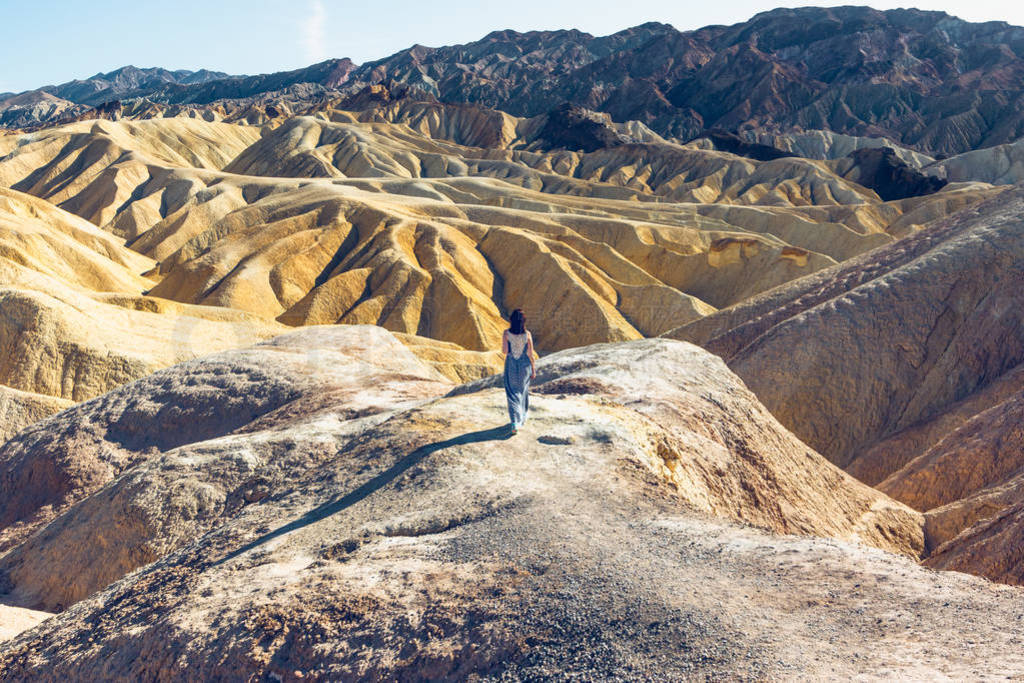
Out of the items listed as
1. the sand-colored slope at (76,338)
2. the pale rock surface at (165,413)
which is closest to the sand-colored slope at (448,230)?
the sand-colored slope at (76,338)

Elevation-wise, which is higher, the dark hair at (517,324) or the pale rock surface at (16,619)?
the dark hair at (517,324)

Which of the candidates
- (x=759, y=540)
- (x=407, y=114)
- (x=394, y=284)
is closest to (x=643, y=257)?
(x=394, y=284)

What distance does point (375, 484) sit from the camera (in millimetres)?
8711

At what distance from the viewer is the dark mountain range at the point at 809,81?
4592 inches

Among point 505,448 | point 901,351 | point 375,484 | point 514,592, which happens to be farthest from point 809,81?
point 514,592

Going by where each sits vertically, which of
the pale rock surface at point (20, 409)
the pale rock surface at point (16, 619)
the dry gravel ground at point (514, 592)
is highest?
the dry gravel ground at point (514, 592)

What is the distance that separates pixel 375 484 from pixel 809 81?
145713 mm

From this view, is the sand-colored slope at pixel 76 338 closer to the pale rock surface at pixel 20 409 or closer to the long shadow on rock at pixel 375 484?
the pale rock surface at pixel 20 409

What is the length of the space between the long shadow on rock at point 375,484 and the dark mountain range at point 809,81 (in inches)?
4678

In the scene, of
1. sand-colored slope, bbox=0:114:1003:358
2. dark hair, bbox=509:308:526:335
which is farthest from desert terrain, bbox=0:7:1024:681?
dark hair, bbox=509:308:526:335

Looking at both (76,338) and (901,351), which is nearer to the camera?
(901,351)

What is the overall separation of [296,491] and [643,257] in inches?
1836

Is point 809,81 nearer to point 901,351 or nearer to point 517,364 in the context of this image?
point 901,351

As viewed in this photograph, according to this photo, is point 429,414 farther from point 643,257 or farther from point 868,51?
point 868,51
